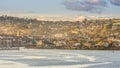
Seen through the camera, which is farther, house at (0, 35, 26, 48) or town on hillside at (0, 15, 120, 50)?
house at (0, 35, 26, 48)

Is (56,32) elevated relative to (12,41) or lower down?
elevated

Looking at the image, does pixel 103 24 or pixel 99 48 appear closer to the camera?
pixel 103 24

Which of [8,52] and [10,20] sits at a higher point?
[10,20]

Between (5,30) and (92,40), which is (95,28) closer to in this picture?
(92,40)

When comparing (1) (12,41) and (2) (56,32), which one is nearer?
(2) (56,32)

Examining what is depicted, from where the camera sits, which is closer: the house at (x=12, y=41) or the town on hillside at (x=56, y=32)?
the town on hillside at (x=56, y=32)

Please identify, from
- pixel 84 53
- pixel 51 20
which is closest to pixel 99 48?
pixel 84 53

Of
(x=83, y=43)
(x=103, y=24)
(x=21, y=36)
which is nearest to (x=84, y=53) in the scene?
(x=83, y=43)
